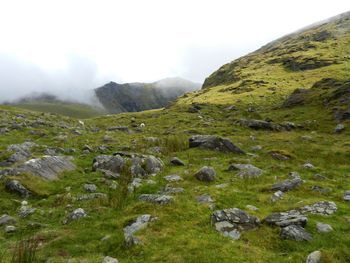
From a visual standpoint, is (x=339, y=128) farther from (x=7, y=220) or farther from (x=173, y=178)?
(x=7, y=220)

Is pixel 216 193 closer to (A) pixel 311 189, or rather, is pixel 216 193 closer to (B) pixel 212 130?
(A) pixel 311 189

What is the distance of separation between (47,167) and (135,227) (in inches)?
449

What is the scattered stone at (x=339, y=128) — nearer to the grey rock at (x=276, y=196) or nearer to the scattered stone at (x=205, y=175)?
the scattered stone at (x=205, y=175)

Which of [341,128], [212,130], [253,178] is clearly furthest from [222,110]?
[253,178]

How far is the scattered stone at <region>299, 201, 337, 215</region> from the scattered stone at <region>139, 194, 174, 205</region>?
662 cm

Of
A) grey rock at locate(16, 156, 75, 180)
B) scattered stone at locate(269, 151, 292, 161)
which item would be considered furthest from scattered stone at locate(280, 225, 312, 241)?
scattered stone at locate(269, 151, 292, 161)

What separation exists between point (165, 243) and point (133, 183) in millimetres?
8530

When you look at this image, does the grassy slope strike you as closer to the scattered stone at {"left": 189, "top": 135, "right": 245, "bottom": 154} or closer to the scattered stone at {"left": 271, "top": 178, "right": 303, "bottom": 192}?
the scattered stone at {"left": 271, "top": 178, "right": 303, "bottom": 192}

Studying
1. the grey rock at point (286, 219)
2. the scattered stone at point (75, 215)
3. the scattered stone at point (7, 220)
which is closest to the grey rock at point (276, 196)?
the grey rock at point (286, 219)

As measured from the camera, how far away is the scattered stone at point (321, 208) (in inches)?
762

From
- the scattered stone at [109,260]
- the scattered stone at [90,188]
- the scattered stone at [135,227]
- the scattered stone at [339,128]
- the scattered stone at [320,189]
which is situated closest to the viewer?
the scattered stone at [109,260]

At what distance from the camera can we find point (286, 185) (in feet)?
78.4

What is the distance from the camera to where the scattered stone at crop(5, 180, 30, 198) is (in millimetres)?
22750

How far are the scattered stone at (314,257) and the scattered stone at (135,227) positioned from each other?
6546 millimetres
